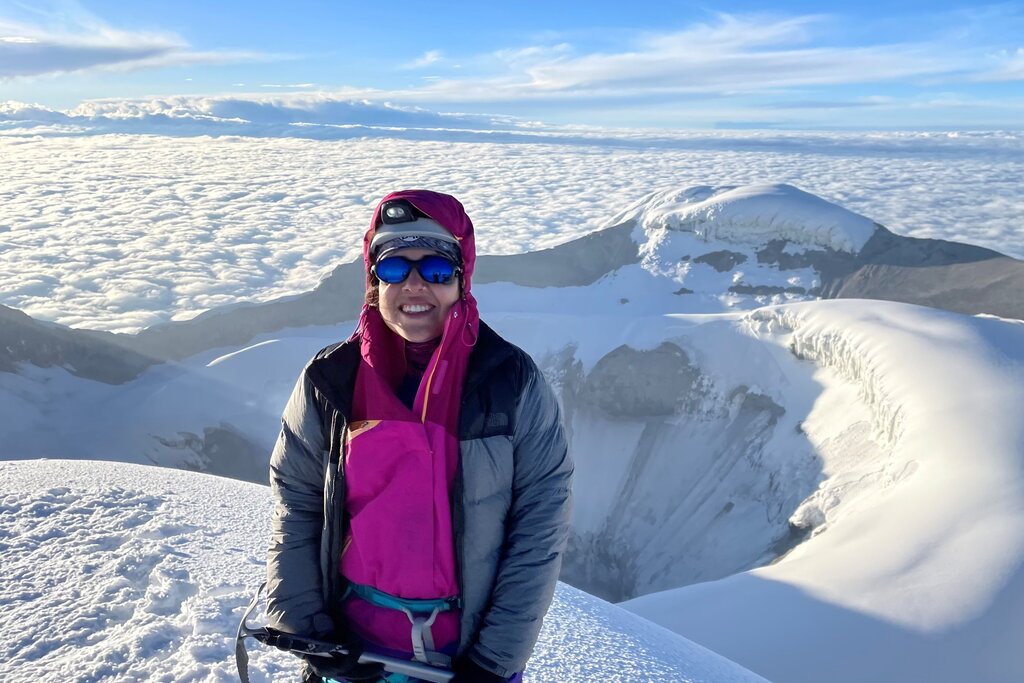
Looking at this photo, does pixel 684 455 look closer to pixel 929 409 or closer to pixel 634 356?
pixel 634 356

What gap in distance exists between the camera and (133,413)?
35.1m

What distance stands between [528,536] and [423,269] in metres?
1.06

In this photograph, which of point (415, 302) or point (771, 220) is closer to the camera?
point (415, 302)

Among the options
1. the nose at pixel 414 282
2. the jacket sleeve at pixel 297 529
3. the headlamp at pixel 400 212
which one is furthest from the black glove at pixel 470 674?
the headlamp at pixel 400 212

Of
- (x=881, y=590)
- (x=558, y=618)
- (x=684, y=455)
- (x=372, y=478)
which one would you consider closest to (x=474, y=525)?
(x=372, y=478)

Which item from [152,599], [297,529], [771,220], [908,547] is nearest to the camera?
[297,529]

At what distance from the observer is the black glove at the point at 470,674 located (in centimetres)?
259

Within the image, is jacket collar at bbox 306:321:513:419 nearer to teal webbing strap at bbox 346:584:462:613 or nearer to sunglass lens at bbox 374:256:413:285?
sunglass lens at bbox 374:256:413:285

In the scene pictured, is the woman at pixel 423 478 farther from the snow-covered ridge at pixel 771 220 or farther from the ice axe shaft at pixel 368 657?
the snow-covered ridge at pixel 771 220

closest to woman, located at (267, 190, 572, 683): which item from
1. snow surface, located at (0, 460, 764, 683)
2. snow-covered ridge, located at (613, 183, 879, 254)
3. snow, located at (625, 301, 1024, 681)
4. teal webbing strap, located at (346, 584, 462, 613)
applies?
teal webbing strap, located at (346, 584, 462, 613)

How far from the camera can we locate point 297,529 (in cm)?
274

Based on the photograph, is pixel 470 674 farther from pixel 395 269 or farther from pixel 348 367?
pixel 395 269

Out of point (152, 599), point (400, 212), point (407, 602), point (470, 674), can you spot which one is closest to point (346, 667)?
point (407, 602)

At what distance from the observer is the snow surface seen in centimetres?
418
